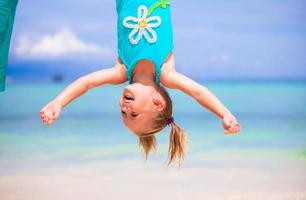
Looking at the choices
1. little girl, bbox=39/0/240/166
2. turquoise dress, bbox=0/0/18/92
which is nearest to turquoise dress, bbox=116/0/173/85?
little girl, bbox=39/0/240/166

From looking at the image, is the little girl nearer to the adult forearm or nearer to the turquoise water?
the adult forearm

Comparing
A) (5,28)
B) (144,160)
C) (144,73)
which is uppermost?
(5,28)

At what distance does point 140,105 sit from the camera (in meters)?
2.20

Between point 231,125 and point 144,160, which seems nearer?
point 231,125

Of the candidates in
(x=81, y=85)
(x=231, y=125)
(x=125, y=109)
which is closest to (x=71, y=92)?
(x=81, y=85)

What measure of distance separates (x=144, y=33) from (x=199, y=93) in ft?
0.90

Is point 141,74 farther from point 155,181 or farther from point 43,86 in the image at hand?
point 43,86

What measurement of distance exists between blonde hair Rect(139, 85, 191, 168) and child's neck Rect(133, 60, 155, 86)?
5cm

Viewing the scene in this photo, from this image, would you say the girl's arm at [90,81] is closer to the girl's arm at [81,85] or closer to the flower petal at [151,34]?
the girl's arm at [81,85]

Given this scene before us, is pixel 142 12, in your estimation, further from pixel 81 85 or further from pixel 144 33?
pixel 81 85

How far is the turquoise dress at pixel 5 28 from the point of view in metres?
2.27

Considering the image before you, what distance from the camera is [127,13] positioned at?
2240 mm

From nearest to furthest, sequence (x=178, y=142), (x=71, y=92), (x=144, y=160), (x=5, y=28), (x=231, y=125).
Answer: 1. (x=231, y=125)
2. (x=71, y=92)
3. (x=5, y=28)
4. (x=178, y=142)
5. (x=144, y=160)

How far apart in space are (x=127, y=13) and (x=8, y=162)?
205 cm
